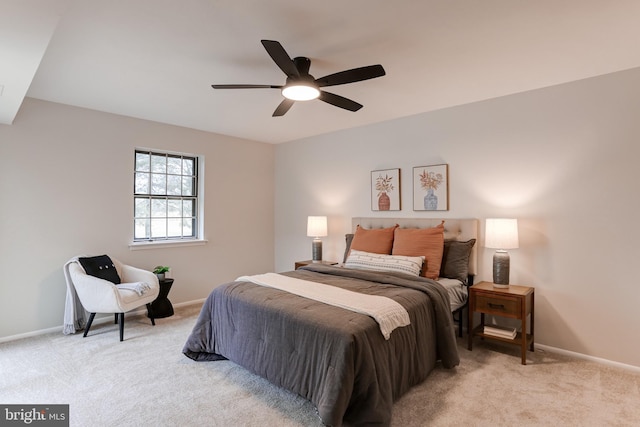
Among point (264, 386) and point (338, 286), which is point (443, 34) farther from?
point (264, 386)

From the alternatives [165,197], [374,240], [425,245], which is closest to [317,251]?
[374,240]

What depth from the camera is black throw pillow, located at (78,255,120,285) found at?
3.49 m

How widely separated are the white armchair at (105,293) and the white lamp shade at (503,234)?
11.4 feet

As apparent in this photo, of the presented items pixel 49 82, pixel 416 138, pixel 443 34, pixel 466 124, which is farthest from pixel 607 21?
pixel 49 82

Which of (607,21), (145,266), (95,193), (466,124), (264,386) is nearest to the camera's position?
(607,21)

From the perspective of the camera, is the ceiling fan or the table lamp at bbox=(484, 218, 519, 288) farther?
the table lamp at bbox=(484, 218, 519, 288)

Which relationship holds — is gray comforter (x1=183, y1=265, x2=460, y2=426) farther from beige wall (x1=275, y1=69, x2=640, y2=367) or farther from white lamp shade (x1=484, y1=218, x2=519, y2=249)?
beige wall (x1=275, y1=69, x2=640, y2=367)

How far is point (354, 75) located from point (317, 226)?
2.70 m

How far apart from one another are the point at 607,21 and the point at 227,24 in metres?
2.36

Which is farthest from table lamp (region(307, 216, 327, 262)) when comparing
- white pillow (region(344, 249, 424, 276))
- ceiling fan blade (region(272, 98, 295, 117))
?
ceiling fan blade (region(272, 98, 295, 117))

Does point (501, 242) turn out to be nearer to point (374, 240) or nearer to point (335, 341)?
Answer: point (374, 240)

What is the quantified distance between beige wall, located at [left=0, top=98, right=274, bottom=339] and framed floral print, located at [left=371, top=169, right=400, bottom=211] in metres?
2.27

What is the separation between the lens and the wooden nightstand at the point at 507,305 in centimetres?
280

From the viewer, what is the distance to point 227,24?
2.08 metres
